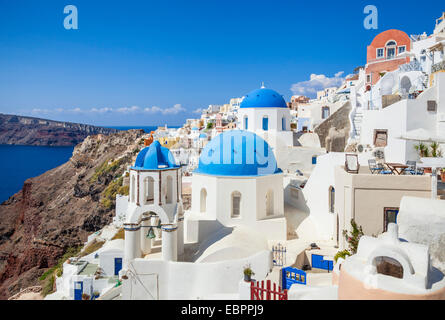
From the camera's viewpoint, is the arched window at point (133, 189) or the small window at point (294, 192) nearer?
the arched window at point (133, 189)

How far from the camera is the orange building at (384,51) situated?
1072 inches

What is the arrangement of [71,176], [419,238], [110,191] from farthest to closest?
1. [71,176]
2. [110,191]
3. [419,238]

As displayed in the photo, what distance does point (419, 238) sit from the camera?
7094 mm

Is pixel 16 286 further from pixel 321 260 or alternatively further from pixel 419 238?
pixel 419 238

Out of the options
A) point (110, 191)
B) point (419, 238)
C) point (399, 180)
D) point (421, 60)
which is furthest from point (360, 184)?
point (110, 191)

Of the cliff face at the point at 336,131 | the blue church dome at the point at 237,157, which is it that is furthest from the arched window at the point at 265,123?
the blue church dome at the point at 237,157

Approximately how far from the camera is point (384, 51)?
1112 inches

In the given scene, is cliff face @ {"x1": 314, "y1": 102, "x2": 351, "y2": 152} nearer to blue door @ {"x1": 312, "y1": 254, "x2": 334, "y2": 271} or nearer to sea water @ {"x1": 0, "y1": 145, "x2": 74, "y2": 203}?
blue door @ {"x1": 312, "y1": 254, "x2": 334, "y2": 271}

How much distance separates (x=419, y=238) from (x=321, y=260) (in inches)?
174

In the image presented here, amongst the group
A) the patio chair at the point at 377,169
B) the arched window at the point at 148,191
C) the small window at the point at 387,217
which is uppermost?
the patio chair at the point at 377,169

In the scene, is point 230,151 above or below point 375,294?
above

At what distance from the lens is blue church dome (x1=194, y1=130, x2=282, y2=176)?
1346cm

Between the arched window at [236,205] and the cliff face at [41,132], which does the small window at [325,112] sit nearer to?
the arched window at [236,205]

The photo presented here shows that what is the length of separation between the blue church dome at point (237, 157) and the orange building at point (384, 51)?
57.5 ft
